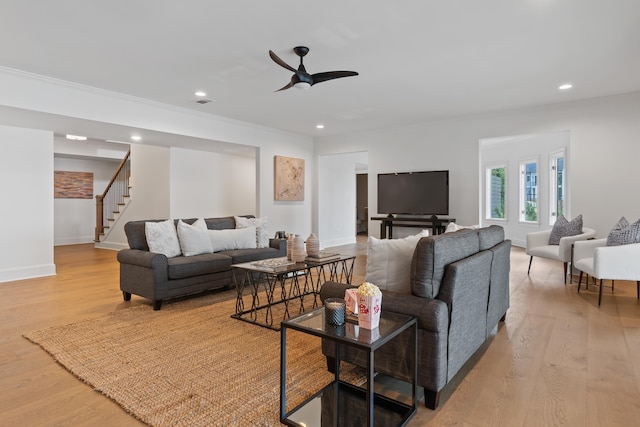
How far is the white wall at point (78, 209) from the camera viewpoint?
30.1 feet

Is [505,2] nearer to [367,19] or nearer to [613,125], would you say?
[367,19]

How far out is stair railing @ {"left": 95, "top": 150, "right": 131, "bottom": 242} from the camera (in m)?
8.91

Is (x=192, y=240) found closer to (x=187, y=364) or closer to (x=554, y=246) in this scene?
(x=187, y=364)

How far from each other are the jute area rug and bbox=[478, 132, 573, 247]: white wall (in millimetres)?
5931

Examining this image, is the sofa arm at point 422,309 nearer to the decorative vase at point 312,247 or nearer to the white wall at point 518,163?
the decorative vase at point 312,247

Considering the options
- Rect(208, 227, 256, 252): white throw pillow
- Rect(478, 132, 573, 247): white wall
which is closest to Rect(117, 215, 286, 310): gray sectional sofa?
Rect(208, 227, 256, 252): white throw pillow

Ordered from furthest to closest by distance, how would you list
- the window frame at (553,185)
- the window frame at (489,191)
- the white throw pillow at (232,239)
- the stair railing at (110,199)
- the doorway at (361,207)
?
the doorway at (361,207)
the window frame at (489,191)
the stair railing at (110,199)
the window frame at (553,185)
the white throw pillow at (232,239)

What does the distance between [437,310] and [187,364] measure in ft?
5.44

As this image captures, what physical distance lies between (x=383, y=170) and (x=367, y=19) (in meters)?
4.59

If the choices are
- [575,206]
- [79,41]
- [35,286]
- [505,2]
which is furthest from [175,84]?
[575,206]

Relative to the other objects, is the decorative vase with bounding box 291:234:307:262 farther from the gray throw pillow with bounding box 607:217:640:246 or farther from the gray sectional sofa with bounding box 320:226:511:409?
the gray throw pillow with bounding box 607:217:640:246

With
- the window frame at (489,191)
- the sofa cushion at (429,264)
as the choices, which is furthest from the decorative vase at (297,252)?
the window frame at (489,191)

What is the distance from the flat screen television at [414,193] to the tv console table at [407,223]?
0.42 feet

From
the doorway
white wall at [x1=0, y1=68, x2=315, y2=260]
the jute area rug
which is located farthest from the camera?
the doorway
